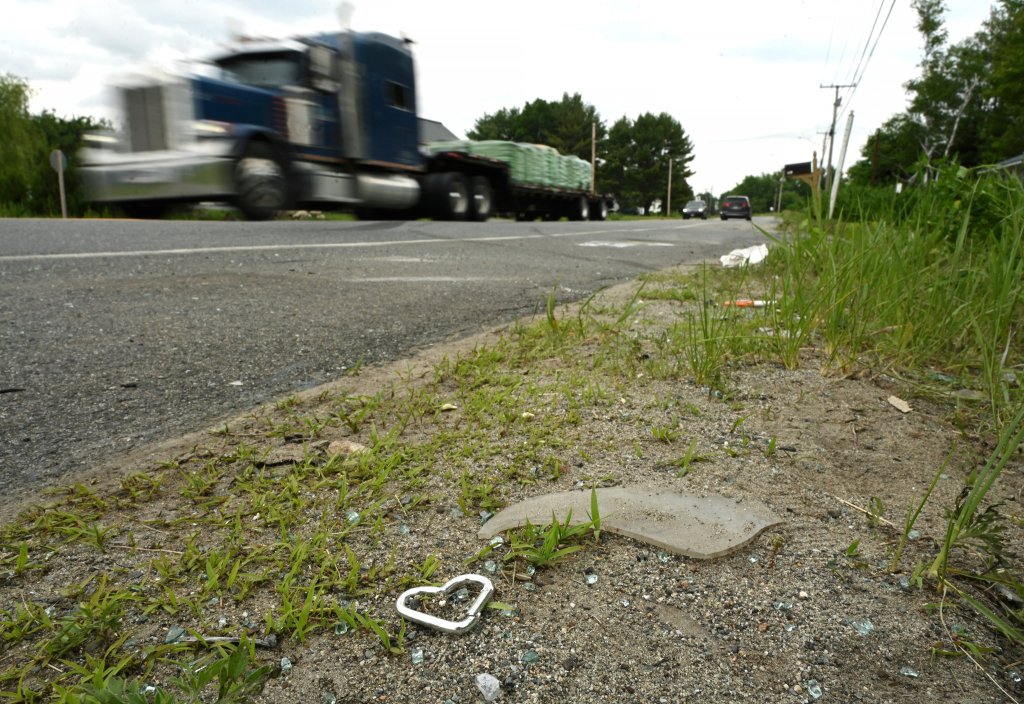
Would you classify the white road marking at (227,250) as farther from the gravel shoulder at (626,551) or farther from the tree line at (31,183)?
the tree line at (31,183)

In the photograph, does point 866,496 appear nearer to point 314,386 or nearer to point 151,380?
point 314,386

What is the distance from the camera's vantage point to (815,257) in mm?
2656

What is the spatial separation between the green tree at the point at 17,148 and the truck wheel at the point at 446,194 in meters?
14.4

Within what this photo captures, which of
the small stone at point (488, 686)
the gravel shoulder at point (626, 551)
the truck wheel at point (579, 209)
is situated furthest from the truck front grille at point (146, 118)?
the truck wheel at point (579, 209)

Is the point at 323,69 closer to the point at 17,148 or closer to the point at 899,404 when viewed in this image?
the point at 899,404

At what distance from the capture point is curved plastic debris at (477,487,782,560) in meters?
1.31

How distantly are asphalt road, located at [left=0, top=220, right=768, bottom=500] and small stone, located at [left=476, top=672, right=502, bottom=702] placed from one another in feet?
3.82

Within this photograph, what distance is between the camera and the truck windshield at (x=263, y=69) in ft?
33.3

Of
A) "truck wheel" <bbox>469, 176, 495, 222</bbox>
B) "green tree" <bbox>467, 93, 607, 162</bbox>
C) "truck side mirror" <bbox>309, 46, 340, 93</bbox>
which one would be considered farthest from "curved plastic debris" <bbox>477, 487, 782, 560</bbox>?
"green tree" <bbox>467, 93, 607, 162</bbox>

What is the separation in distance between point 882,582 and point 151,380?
6.95 feet

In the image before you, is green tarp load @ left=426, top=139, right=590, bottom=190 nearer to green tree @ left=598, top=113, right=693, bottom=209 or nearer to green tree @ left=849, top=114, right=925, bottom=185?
green tree @ left=849, top=114, right=925, bottom=185

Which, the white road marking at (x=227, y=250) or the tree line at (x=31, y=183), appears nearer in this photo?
the white road marking at (x=227, y=250)

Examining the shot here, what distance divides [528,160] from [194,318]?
16.9m

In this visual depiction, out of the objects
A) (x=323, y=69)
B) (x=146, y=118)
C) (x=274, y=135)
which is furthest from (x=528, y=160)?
(x=146, y=118)
